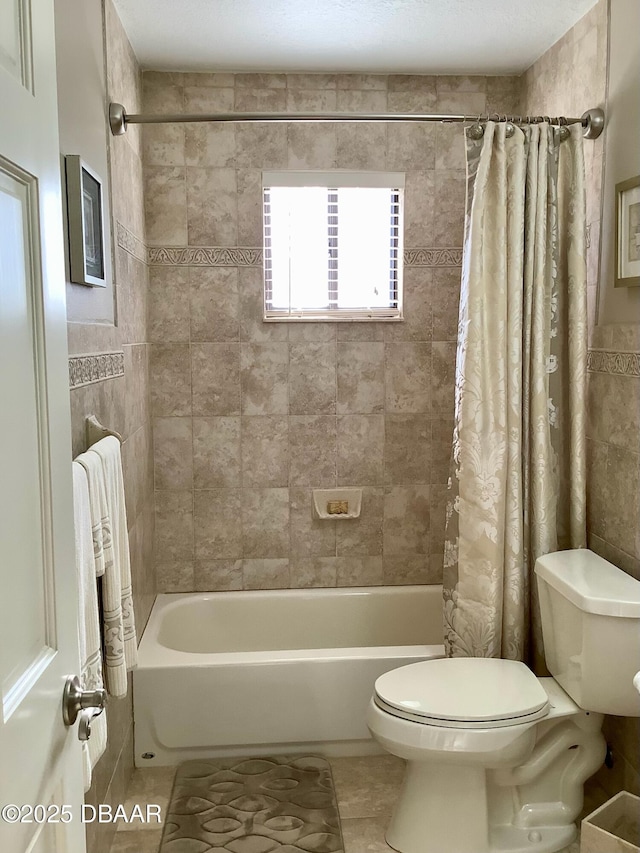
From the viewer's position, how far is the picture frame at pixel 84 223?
6.42 feet

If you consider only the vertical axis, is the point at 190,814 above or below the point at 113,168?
below

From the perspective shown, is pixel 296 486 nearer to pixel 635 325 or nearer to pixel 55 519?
pixel 635 325

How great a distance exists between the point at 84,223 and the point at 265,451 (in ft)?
5.07

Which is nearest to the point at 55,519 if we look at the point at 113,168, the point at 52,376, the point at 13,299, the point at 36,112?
the point at 52,376

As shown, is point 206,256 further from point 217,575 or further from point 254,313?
point 217,575

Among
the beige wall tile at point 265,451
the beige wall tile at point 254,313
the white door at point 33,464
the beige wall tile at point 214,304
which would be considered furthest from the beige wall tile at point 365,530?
the white door at point 33,464

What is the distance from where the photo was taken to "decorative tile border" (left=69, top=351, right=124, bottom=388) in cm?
194

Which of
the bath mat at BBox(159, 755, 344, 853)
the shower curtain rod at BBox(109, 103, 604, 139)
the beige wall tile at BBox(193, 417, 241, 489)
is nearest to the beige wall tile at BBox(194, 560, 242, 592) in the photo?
the beige wall tile at BBox(193, 417, 241, 489)

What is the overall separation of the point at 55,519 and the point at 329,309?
2.40 metres

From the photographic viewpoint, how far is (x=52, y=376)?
3.59 feet

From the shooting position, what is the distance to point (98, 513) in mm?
Result: 1821

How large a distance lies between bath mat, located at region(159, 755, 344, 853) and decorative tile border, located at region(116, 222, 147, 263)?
181 centimetres

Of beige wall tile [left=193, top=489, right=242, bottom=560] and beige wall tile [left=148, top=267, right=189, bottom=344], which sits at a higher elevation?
beige wall tile [left=148, top=267, right=189, bottom=344]

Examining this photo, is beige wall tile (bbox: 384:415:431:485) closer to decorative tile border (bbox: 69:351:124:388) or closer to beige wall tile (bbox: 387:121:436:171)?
beige wall tile (bbox: 387:121:436:171)
